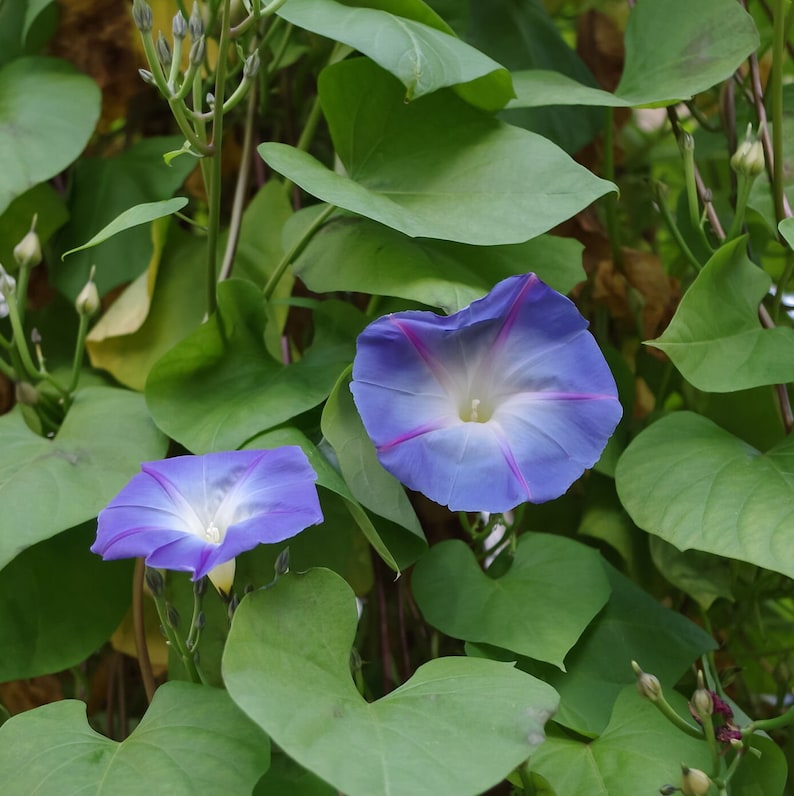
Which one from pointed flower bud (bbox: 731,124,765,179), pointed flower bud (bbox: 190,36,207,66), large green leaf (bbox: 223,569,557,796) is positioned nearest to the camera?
large green leaf (bbox: 223,569,557,796)

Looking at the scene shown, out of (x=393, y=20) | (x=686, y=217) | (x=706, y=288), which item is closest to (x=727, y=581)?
(x=706, y=288)

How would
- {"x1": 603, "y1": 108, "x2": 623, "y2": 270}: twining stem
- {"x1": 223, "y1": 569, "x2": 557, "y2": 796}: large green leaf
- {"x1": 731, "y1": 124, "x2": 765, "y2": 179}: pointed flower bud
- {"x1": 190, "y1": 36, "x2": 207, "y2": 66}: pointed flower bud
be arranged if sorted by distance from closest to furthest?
{"x1": 223, "y1": 569, "x2": 557, "y2": 796}: large green leaf < {"x1": 190, "y1": 36, "x2": 207, "y2": 66}: pointed flower bud < {"x1": 731, "y1": 124, "x2": 765, "y2": 179}: pointed flower bud < {"x1": 603, "y1": 108, "x2": 623, "y2": 270}: twining stem

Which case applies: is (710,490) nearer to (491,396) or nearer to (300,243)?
(491,396)

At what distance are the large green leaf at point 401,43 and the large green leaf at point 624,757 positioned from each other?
38cm

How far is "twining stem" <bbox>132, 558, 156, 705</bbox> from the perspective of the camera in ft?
1.97

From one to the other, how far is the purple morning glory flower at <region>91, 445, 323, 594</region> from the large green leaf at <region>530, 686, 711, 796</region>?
0.21 m

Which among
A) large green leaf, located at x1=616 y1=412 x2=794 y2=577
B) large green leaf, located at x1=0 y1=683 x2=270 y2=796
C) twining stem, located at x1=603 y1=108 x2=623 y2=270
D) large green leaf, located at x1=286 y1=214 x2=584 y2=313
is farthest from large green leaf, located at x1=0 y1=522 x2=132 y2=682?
twining stem, located at x1=603 y1=108 x2=623 y2=270

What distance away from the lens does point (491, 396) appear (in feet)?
1.83

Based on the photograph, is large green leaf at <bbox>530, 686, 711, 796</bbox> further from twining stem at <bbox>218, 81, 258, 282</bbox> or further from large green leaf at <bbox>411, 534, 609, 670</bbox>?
twining stem at <bbox>218, 81, 258, 282</bbox>

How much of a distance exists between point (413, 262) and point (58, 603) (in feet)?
1.09

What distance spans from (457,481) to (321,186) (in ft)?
0.63

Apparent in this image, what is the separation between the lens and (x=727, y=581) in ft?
2.15

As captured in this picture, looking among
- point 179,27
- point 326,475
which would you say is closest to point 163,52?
point 179,27

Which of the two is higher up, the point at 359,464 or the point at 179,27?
the point at 179,27
